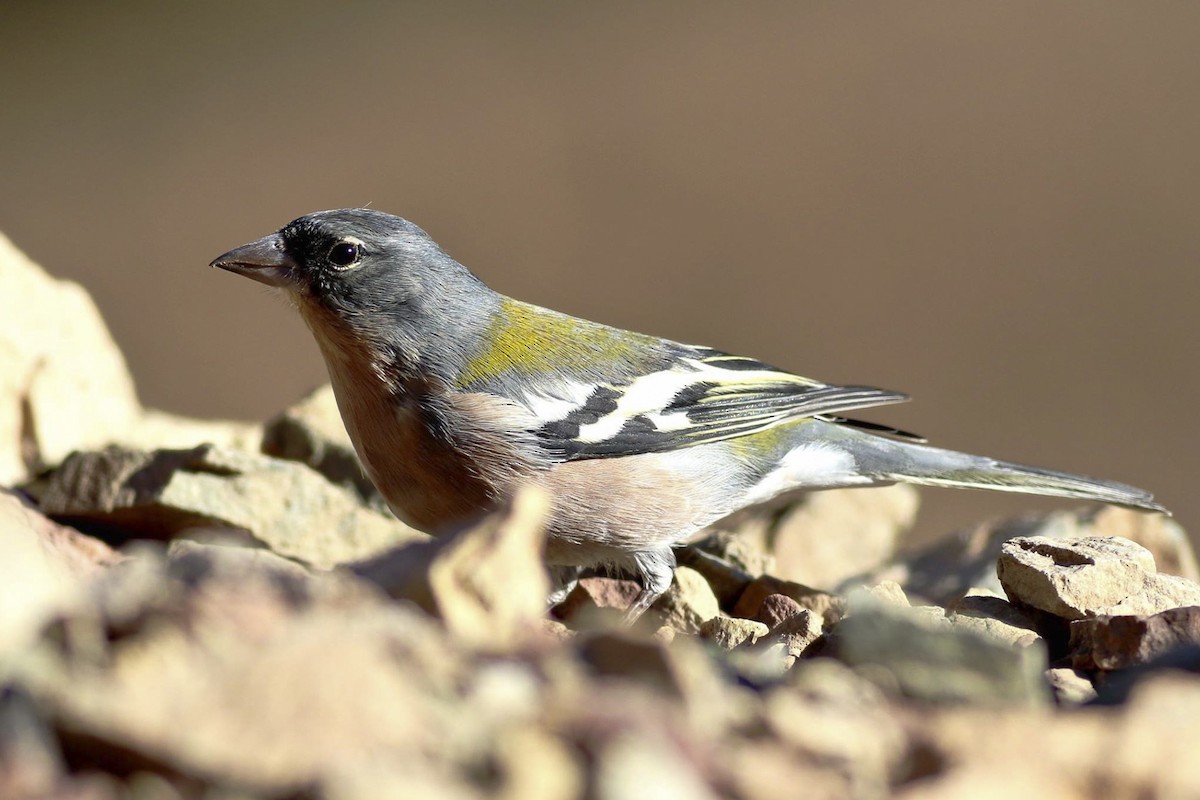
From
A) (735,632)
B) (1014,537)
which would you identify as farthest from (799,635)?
(1014,537)

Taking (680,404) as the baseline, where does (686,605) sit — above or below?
below

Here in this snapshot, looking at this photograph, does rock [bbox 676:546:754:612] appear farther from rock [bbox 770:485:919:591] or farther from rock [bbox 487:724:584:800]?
rock [bbox 487:724:584:800]

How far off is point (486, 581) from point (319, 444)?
3066 mm

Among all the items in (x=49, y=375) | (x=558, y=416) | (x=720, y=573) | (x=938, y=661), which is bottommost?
(x=720, y=573)

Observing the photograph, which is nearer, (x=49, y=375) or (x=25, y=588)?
(x=25, y=588)

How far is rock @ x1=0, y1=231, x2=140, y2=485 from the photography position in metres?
4.70

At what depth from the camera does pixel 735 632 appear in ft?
11.1

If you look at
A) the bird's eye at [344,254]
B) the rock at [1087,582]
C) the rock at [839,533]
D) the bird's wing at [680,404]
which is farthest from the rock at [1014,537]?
the bird's eye at [344,254]

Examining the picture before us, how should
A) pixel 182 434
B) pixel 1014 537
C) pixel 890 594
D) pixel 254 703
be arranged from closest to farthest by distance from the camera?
pixel 254 703, pixel 890 594, pixel 1014 537, pixel 182 434

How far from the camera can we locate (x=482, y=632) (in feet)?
6.63

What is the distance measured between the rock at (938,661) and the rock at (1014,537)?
2554mm

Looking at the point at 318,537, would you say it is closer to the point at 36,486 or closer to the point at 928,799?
the point at 36,486

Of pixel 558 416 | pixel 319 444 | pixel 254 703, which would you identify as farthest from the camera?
pixel 319 444

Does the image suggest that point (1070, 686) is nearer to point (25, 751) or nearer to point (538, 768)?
point (538, 768)
